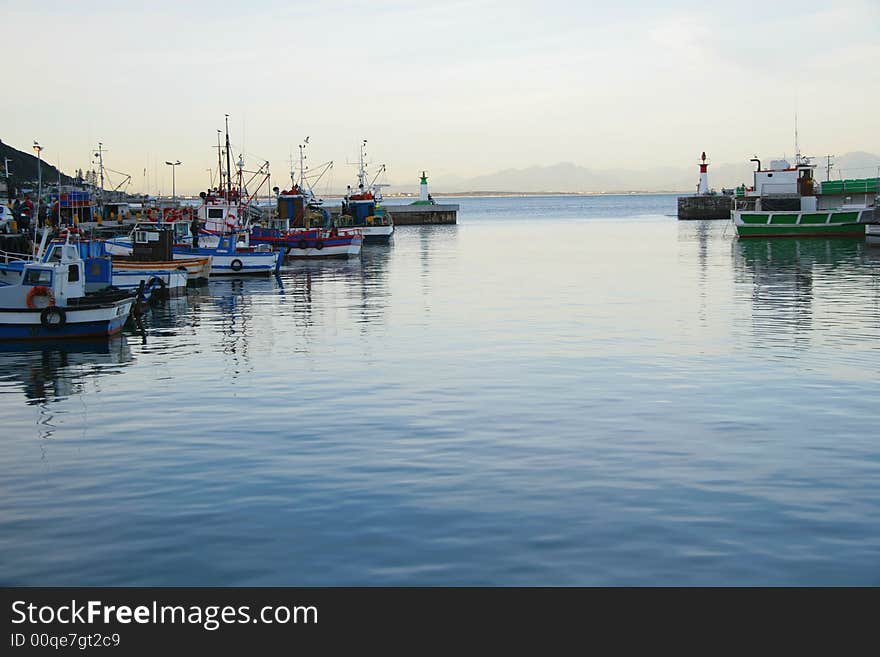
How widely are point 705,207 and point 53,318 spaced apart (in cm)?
14230


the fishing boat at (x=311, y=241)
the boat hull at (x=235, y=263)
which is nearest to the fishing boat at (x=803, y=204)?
the fishing boat at (x=311, y=241)

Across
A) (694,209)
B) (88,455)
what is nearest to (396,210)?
(694,209)

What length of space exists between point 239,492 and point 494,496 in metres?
3.82

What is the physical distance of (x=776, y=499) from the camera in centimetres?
1504

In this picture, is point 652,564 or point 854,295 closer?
point 652,564

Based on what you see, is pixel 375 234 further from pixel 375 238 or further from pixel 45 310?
pixel 45 310

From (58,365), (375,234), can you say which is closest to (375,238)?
(375,234)

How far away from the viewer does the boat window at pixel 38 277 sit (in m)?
34.4

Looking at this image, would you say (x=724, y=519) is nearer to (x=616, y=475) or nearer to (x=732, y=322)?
(x=616, y=475)

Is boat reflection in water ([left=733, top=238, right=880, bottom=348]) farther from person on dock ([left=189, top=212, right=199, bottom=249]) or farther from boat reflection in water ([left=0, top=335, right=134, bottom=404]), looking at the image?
person on dock ([left=189, top=212, right=199, bottom=249])

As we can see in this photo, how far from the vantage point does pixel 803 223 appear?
97.6 meters

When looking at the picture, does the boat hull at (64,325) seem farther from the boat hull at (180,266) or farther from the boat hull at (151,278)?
the boat hull at (180,266)

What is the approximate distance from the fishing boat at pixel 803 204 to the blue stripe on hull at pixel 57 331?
248 ft
